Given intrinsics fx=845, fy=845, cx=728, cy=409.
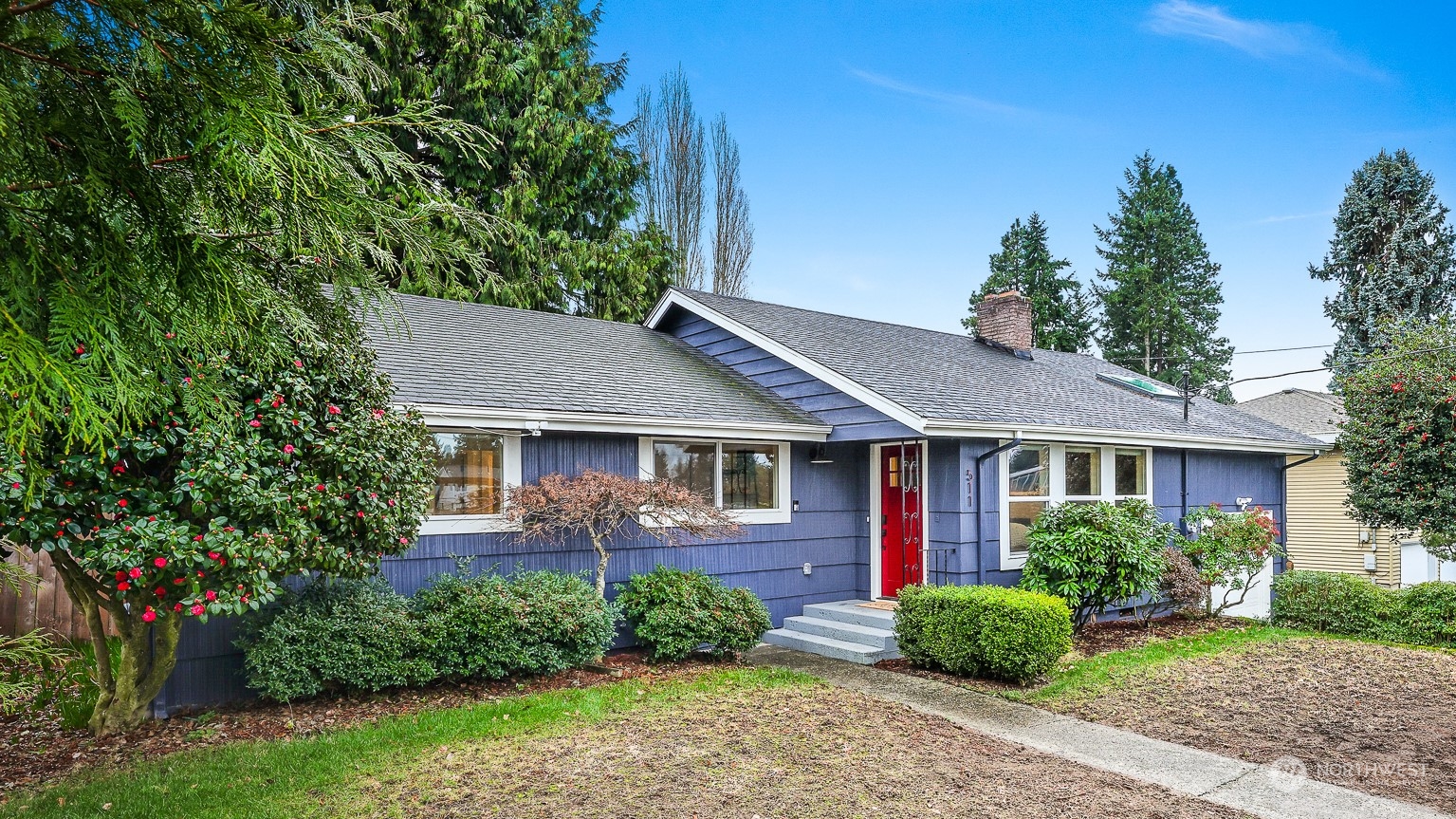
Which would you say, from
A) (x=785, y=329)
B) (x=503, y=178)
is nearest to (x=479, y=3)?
(x=503, y=178)

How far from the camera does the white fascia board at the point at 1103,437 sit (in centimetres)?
960

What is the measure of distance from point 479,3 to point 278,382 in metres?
16.1

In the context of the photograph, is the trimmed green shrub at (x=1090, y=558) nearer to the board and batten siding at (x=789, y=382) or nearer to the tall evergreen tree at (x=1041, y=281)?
the board and batten siding at (x=789, y=382)

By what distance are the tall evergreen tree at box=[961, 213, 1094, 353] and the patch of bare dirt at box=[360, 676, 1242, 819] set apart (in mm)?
28789

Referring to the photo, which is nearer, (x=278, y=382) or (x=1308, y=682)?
(x=278, y=382)

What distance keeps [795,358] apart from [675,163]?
53.1ft

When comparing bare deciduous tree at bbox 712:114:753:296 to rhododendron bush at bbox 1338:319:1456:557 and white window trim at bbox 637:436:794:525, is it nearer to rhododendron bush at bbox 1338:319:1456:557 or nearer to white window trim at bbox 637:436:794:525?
white window trim at bbox 637:436:794:525

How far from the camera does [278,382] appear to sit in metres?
5.96

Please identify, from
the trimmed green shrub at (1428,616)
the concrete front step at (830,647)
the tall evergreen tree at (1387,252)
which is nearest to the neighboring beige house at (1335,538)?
the tall evergreen tree at (1387,252)

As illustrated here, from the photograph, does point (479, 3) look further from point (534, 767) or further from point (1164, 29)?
point (534, 767)

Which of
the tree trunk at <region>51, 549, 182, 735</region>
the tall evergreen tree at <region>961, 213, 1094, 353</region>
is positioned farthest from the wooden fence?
the tall evergreen tree at <region>961, 213, 1094, 353</region>

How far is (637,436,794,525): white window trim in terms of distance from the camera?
973cm

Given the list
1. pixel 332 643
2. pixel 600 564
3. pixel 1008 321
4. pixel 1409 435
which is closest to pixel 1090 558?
pixel 600 564

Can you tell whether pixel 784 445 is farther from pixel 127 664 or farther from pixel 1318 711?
pixel 127 664
